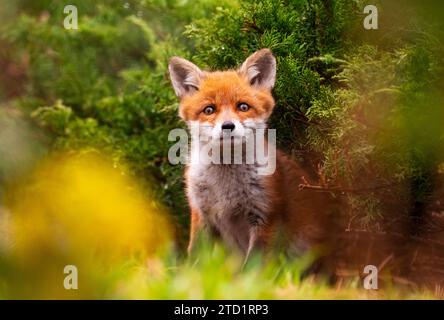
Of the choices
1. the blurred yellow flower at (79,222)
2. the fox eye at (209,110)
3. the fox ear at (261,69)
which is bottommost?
the blurred yellow flower at (79,222)

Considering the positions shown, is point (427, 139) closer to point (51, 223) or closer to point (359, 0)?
point (359, 0)

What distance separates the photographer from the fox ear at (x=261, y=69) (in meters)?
4.68

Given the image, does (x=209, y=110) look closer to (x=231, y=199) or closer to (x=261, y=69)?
(x=261, y=69)

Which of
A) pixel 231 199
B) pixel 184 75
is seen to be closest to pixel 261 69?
pixel 184 75

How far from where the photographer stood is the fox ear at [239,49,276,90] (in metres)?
4.68

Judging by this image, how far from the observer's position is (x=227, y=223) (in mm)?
4934

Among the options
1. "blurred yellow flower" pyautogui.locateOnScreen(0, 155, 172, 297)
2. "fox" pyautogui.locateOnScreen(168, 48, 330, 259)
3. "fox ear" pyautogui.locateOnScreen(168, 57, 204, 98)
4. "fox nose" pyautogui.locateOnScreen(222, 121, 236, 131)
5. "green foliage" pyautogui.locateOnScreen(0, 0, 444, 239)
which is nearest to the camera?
"blurred yellow flower" pyautogui.locateOnScreen(0, 155, 172, 297)

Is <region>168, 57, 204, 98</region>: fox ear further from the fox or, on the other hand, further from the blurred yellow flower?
the blurred yellow flower

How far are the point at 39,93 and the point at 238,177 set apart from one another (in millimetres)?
4172

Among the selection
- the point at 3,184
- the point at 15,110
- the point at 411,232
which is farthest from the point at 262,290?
the point at 15,110

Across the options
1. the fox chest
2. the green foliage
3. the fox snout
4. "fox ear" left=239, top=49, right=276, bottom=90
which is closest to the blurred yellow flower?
the green foliage

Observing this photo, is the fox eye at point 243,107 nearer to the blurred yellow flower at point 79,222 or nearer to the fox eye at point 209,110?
the fox eye at point 209,110

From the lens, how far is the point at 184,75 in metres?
5.03

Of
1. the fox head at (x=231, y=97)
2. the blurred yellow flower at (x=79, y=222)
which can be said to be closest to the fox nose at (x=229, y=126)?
the fox head at (x=231, y=97)
